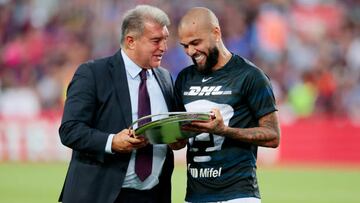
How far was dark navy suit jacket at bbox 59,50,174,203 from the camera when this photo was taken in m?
6.68

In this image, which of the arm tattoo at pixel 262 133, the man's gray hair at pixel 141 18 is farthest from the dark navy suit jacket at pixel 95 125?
the arm tattoo at pixel 262 133

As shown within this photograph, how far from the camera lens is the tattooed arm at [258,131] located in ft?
21.1

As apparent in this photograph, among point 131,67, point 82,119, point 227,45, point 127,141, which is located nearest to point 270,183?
point 227,45

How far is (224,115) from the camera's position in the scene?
6789 millimetres

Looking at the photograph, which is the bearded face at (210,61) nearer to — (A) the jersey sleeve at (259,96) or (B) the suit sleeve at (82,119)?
(A) the jersey sleeve at (259,96)

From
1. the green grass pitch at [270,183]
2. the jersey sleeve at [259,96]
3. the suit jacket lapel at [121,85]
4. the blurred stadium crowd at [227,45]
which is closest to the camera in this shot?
the jersey sleeve at [259,96]

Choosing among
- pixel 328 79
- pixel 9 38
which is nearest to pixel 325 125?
pixel 328 79

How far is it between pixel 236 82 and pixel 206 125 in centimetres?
60

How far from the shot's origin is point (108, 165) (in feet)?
22.3

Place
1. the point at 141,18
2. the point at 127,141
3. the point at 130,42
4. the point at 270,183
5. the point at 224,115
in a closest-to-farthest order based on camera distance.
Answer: the point at 127,141 → the point at 224,115 → the point at 141,18 → the point at 130,42 → the point at 270,183

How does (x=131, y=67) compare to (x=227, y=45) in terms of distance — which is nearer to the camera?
(x=131, y=67)

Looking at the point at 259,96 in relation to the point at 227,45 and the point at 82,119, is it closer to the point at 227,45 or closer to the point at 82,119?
the point at 82,119

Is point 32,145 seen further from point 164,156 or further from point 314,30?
point 164,156

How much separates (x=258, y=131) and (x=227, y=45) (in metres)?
13.7
